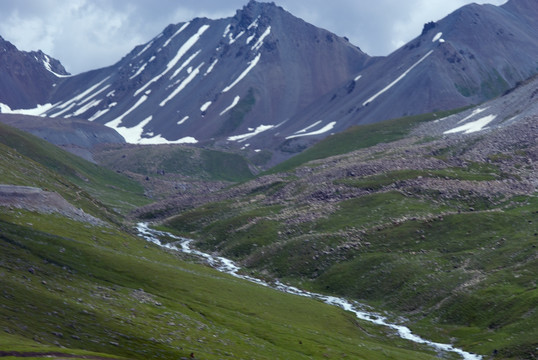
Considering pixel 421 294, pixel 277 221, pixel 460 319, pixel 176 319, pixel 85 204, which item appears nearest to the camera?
pixel 176 319

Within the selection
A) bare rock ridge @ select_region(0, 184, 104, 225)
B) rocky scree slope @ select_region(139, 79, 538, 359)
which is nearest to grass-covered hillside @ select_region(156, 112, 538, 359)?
rocky scree slope @ select_region(139, 79, 538, 359)

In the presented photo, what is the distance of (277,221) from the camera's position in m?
163

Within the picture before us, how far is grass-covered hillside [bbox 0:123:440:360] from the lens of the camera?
5816cm

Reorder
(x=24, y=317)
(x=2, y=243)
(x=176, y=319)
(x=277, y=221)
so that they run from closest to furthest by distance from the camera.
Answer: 1. (x=24, y=317)
2. (x=176, y=319)
3. (x=2, y=243)
4. (x=277, y=221)

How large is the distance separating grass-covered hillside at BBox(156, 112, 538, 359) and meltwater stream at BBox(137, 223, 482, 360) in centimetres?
224

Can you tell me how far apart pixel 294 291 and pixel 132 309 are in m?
51.2

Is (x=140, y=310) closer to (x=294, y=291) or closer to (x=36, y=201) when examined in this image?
(x=36, y=201)

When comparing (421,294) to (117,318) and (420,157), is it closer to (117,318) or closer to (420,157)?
(117,318)

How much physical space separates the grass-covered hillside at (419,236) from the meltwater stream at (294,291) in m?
2.24

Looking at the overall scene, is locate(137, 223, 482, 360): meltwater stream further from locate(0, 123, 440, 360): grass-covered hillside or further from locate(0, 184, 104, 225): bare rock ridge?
locate(0, 184, 104, 225): bare rock ridge

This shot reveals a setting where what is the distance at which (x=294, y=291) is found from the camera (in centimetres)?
11888

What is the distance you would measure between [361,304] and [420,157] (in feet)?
296

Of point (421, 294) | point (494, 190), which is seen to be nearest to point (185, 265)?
point (421, 294)

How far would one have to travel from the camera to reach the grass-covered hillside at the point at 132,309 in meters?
58.2
